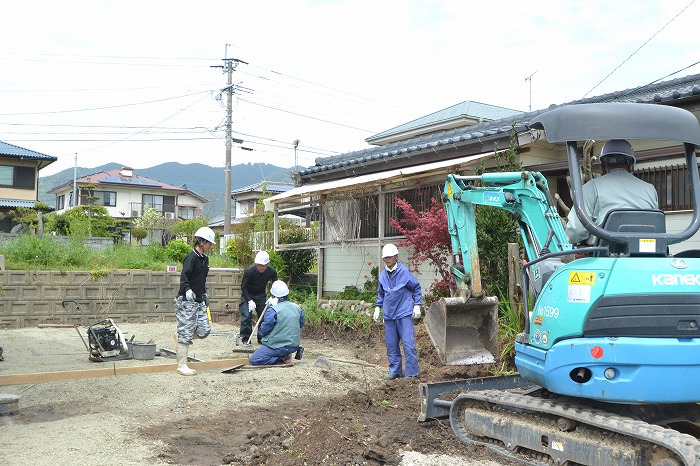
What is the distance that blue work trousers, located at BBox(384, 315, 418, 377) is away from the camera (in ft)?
28.0

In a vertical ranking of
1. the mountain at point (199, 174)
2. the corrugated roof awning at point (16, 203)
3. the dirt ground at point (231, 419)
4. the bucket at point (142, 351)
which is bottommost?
the dirt ground at point (231, 419)

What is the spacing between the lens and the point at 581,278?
14.9 ft

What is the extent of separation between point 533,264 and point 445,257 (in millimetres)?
6154

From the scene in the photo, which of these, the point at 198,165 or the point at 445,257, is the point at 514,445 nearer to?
the point at 445,257

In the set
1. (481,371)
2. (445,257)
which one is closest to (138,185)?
(445,257)

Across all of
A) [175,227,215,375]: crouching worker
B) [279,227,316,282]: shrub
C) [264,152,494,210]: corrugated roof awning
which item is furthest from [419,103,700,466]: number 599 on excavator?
[279,227,316,282]: shrub

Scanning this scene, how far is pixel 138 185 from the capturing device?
51438mm

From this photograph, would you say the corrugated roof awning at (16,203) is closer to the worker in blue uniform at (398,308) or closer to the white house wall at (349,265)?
the white house wall at (349,265)

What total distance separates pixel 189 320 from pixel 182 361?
22.7 inches

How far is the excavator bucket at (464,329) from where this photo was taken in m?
7.28

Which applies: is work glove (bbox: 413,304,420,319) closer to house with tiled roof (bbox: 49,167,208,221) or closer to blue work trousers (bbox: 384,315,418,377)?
blue work trousers (bbox: 384,315,418,377)

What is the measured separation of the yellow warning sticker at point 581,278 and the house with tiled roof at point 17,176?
35.4 meters

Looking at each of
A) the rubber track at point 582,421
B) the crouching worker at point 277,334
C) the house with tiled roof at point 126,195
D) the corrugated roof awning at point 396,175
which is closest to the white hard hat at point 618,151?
the rubber track at point 582,421

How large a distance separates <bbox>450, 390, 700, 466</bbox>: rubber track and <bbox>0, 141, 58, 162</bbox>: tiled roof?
113 ft
